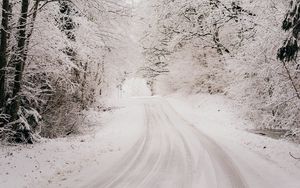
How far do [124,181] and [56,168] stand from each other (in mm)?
2498

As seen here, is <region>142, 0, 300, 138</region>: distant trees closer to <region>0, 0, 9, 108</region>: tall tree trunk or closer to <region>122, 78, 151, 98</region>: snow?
<region>0, 0, 9, 108</region>: tall tree trunk

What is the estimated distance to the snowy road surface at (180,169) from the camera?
33.3 ft

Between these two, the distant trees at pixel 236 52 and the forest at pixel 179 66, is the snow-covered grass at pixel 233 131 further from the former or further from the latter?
the distant trees at pixel 236 52

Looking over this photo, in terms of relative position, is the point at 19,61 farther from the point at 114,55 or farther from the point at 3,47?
the point at 114,55

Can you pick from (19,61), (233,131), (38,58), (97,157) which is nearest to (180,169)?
(97,157)

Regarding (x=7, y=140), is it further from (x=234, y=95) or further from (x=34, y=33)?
(x=234, y=95)

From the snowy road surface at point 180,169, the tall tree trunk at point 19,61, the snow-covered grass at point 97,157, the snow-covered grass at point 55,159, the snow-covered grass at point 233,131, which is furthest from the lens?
the tall tree trunk at point 19,61

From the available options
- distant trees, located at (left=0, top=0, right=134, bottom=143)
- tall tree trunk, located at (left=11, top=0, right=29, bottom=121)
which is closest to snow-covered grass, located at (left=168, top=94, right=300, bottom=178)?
distant trees, located at (left=0, top=0, right=134, bottom=143)

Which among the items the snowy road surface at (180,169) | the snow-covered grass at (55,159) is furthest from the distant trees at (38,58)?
the snowy road surface at (180,169)

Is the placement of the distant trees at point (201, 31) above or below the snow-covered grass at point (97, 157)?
above

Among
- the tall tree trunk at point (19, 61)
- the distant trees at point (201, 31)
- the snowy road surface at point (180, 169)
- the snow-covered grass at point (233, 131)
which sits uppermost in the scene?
the distant trees at point (201, 31)

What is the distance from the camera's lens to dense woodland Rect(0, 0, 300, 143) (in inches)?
556

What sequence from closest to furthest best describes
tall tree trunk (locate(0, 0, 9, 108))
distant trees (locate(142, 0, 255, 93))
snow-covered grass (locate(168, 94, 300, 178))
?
1. tall tree trunk (locate(0, 0, 9, 108))
2. snow-covered grass (locate(168, 94, 300, 178))
3. distant trees (locate(142, 0, 255, 93))

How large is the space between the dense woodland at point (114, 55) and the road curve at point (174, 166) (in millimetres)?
2828
